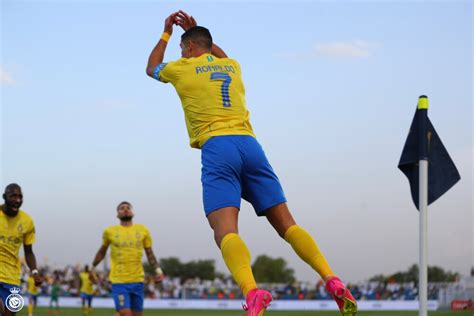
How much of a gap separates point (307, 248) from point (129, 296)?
28.6 feet

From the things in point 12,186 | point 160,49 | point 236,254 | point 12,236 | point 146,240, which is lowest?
point 236,254

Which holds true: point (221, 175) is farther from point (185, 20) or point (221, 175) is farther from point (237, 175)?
point (185, 20)

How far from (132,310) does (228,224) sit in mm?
8840

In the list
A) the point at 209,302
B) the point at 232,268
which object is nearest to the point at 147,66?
the point at 232,268

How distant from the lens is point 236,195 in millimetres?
6547

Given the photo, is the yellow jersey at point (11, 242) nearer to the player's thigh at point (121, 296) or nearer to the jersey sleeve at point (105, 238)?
the player's thigh at point (121, 296)

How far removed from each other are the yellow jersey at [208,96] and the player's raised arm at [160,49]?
0.21 m

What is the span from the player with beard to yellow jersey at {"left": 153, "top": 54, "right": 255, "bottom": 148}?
7.88m

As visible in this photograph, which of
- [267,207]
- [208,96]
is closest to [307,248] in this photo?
[267,207]

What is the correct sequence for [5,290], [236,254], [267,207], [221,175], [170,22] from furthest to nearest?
[5,290] → [170,22] → [267,207] → [221,175] → [236,254]

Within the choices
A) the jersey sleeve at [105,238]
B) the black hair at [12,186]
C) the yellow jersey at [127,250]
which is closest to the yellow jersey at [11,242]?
the black hair at [12,186]

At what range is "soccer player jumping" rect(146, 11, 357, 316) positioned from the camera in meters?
6.47

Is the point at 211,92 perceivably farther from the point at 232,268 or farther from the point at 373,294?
the point at 373,294

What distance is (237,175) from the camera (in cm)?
664
